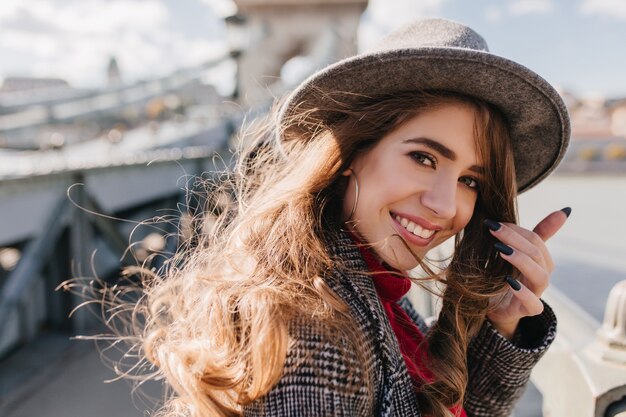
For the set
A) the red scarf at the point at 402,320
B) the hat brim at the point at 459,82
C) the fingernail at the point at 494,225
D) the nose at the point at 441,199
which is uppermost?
the hat brim at the point at 459,82

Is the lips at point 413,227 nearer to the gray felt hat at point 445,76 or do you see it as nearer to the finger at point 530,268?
the finger at point 530,268

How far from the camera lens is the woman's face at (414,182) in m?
0.99

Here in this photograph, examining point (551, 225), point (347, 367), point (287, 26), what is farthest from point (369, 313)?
point (287, 26)

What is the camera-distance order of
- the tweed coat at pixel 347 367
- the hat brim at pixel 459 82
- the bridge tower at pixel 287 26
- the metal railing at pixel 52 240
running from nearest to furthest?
the tweed coat at pixel 347 367 < the hat brim at pixel 459 82 < the metal railing at pixel 52 240 < the bridge tower at pixel 287 26

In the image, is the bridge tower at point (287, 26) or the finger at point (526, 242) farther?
the bridge tower at point (287, 26)

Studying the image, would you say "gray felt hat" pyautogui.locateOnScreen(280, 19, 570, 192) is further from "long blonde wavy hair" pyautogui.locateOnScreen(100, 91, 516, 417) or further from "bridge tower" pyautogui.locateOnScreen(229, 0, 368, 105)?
"bridge tower" pyautogui.locateOnScreen(229, 0, 368, 105)

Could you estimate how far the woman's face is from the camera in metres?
0.99

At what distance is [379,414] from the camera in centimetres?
81

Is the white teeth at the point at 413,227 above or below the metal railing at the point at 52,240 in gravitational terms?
above

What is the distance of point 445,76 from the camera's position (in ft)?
3.14

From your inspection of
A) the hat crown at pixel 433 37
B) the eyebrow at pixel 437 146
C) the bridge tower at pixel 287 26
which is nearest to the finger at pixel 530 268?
the eyebrow at pixel 437 146

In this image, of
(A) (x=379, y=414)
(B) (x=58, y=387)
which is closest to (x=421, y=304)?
(A) (x=379, y=414)

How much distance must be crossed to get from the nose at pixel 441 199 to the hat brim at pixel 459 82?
20 centimetres

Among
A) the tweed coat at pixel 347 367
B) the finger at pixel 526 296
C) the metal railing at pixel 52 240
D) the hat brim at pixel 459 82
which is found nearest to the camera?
the tweed coat at pixel 347 367
